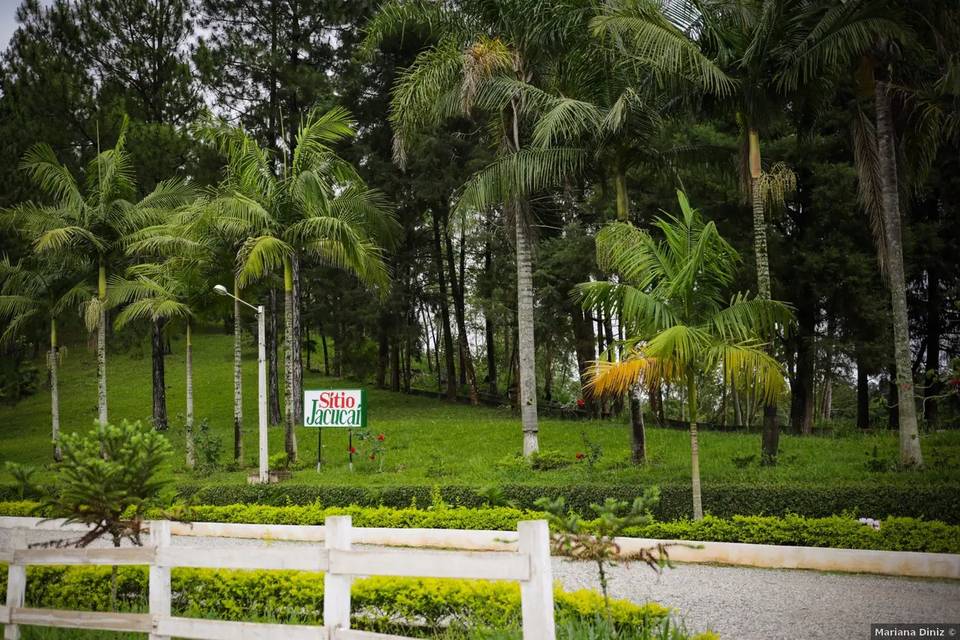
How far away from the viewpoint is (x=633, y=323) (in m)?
13.5

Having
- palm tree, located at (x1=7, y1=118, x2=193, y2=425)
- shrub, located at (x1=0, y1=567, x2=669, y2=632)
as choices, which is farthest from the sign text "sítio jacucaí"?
shrub, located at (x1=0, y1=567, x2=669, y2=632)

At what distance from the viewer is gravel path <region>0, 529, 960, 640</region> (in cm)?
856

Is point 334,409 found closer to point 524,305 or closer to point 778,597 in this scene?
point 524,305

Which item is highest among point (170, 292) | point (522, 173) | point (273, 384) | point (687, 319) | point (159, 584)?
point (522, 173)

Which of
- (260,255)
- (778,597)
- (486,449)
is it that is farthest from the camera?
(486,449)

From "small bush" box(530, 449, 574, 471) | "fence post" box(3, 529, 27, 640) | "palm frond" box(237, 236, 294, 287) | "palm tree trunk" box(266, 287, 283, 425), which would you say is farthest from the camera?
"palm tree trunk" box(266, 287, 283, 425)

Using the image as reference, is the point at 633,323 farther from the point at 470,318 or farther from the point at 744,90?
the point at 470,318

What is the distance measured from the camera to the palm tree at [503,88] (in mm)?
A: 18312

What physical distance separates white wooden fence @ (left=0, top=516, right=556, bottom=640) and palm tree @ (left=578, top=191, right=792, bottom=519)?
21.7ft

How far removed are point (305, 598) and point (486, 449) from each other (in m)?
13.5

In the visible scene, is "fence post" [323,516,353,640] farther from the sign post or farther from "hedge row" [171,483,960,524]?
the sign post

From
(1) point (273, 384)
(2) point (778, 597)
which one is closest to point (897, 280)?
(2) point (778, 597)

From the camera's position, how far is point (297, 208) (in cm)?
2138

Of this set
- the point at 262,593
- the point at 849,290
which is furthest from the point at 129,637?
the point at 849,290
